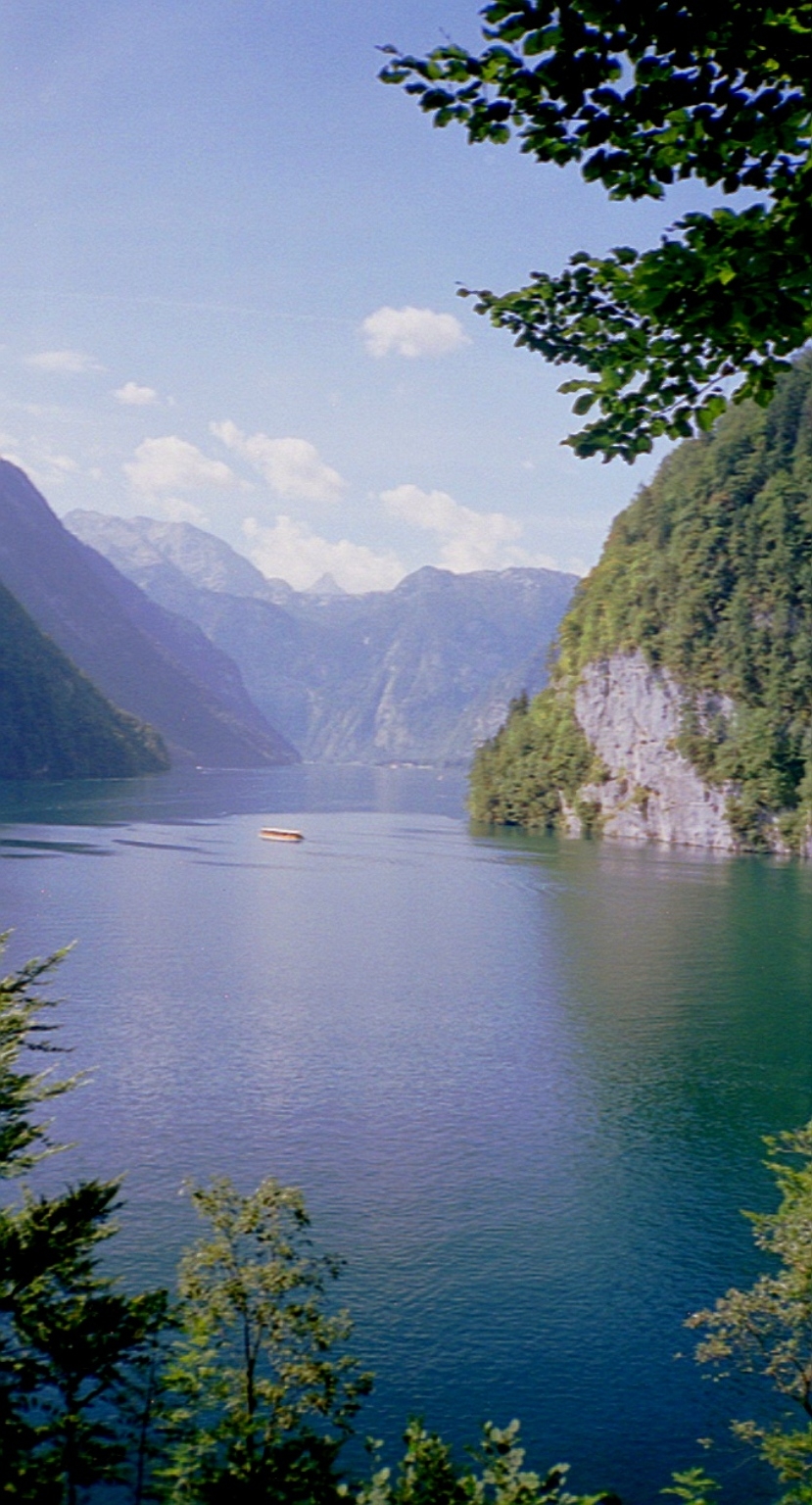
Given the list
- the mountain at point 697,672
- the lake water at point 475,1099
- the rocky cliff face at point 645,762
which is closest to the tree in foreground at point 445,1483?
the lake water at point 475,1099

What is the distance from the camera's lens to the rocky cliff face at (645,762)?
13038 centimetres

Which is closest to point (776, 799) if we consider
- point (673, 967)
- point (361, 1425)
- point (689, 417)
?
point (673, 967)

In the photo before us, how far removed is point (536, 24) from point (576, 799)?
143 metres

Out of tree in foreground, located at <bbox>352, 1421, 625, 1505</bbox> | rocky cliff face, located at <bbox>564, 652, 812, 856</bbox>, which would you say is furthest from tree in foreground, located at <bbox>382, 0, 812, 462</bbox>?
rocky cliff face, located at <bbox>564, 652, 812, 856</bbox>

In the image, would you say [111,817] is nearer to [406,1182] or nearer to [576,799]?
[576,799]

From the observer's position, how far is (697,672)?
134m

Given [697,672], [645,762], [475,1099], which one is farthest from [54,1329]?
[645,762]

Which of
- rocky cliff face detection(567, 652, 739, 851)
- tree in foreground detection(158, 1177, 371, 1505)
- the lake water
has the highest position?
rocky cliff face detection(567, 652, 739, 851)

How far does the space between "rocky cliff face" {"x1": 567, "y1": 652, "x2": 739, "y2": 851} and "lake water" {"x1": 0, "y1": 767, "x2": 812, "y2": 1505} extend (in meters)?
45.0

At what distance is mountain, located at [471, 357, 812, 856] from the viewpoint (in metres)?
125

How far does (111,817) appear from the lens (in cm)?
12812

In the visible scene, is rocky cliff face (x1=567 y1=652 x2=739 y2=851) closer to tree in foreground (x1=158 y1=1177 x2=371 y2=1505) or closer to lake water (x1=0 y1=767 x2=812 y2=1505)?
lake water (x1=0 y1=767 x2=812 y2=1505)

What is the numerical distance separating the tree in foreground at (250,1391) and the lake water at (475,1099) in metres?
3.39

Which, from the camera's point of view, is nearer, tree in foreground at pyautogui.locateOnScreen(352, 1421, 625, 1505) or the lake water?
tree in foreground at pyautogui.locateOnScreen(352, 1421, 625, 1505)
